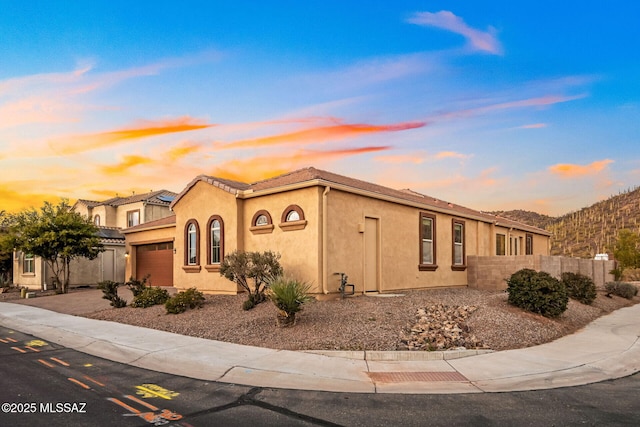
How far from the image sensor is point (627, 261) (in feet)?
126

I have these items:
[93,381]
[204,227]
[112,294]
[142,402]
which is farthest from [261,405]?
[204,227]

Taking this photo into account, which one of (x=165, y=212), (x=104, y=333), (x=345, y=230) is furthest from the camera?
(x=165, y=212)

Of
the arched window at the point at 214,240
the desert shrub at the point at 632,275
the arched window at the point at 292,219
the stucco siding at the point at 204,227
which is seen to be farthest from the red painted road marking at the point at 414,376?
the desert shrub at the point at 632,275

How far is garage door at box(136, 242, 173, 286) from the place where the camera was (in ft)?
82.4

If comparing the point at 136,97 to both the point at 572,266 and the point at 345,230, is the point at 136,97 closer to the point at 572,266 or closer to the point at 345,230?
the point at 345,230

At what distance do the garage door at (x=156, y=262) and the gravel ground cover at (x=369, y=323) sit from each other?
30.2 feet

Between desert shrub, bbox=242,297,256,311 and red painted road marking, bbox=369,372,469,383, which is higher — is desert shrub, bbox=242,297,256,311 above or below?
above

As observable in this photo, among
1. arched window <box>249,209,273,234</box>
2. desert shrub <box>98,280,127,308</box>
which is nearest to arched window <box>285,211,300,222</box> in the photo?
arched window <box>249,209,273,234</box>

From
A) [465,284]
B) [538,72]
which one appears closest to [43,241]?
[465,284]

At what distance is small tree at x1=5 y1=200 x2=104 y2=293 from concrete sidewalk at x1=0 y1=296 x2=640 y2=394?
1424 centimetres

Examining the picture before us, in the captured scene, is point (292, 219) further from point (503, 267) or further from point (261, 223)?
point (503, 267)

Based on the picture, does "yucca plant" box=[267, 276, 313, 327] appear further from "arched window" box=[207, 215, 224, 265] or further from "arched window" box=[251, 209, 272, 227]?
"arched window" box=[207, 215, 224, 265]

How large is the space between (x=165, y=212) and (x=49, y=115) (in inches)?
714

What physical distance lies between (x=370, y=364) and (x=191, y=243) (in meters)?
12.7
